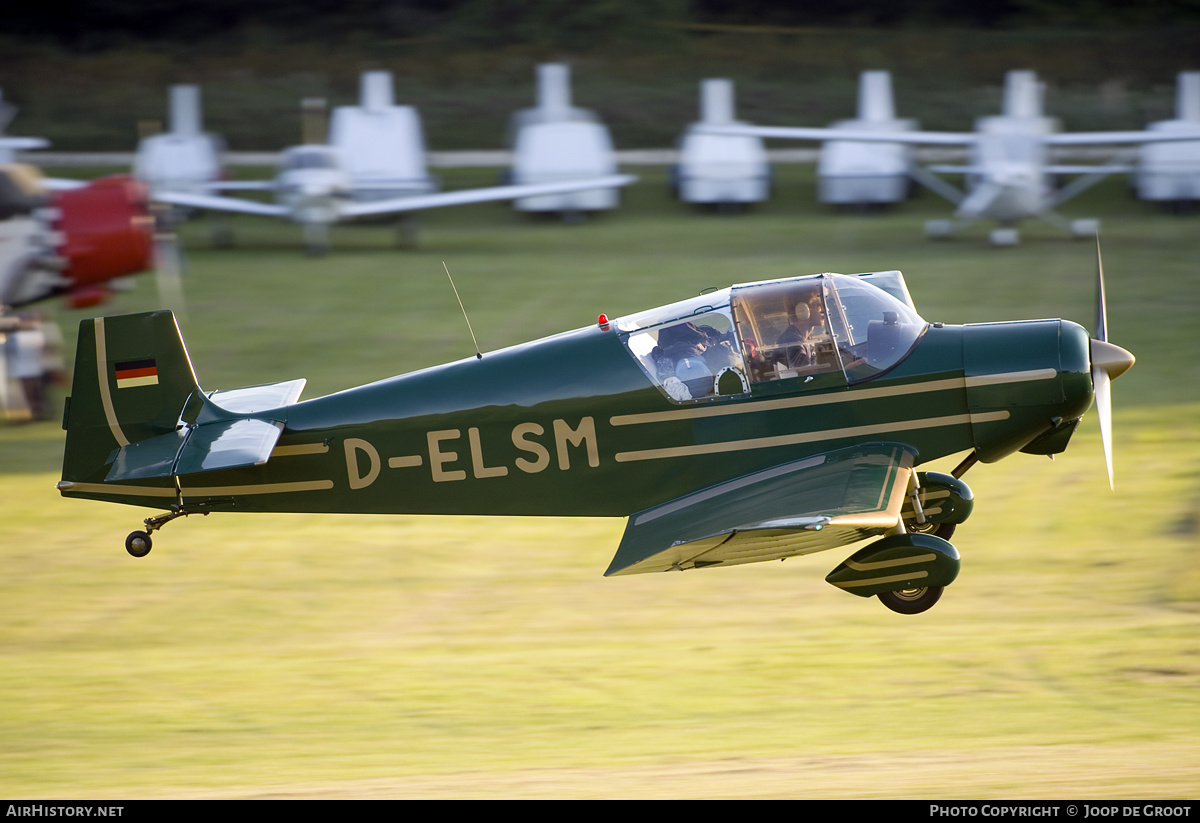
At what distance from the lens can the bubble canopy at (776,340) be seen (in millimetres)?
8508

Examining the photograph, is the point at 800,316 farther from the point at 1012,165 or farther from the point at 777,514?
the point at 1012,165

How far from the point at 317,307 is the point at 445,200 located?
547 cm

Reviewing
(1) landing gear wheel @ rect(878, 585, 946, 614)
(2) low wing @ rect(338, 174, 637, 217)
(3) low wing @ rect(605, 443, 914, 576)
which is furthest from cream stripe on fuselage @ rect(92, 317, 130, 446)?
(2) low wing @ rect(338, 174, 637, 217)

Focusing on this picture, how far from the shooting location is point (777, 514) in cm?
793

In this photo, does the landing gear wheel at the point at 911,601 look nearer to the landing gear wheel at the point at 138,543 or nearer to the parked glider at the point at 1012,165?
the landing gear wheel at the point at 138,543

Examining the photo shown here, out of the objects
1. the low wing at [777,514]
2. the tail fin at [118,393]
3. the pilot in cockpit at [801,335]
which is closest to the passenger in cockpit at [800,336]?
the pilot in cockpit at [801,335]

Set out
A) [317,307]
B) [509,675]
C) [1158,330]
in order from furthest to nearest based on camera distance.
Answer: [317,307] < [1158,330] < [509,675]

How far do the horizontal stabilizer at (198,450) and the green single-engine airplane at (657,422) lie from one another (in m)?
0.02

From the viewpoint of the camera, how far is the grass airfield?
7793 millimetres

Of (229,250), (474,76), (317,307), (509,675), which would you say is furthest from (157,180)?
(509,675)

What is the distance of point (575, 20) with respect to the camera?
50062mm

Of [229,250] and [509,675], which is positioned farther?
[229,250]

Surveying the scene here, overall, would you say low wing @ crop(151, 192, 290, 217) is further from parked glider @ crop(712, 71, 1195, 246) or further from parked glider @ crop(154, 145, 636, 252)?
parked glider @ crop(712, 71, 1195, 246)

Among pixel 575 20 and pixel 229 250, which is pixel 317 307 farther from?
pixel 575 20
